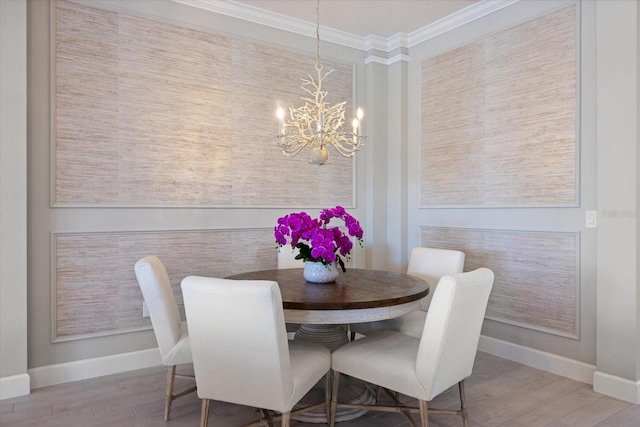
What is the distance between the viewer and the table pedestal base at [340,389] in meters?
2.45

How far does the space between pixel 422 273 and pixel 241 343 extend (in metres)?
1.78

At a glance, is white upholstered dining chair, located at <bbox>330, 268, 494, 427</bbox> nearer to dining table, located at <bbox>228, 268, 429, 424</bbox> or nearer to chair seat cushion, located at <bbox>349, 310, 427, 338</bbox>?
dining table, located at <bbox>228, 268, 429, 424</bbox>

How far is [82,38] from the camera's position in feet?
9.84

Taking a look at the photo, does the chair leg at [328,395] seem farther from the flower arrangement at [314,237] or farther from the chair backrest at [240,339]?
the flower arrangement at [314,237]

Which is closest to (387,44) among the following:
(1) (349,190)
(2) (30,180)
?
(1) (349,190)

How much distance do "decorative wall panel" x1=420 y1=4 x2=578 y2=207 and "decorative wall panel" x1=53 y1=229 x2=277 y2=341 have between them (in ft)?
6.70

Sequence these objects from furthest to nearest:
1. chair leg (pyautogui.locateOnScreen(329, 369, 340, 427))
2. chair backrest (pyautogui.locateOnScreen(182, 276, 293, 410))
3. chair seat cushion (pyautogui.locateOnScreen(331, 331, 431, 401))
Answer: chair leg (pyautogui.locateOnScreen(329, 369, 340, 427)) < chair seat cushion (pyautogui.locateOnScreen(331, 331, 431, 401)) < chair backrest (pyautogui.locateOnScreen(182, 276, 293, 410))

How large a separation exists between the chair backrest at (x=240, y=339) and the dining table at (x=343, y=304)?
33cm

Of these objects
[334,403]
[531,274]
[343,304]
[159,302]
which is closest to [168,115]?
[159,302]

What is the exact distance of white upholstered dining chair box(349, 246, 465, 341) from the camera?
277 cm

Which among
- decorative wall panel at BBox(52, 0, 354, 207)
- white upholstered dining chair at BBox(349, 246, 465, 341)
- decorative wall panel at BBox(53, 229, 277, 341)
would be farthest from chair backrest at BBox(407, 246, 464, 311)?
decorative wall panel at BBox(53, 229, 277, 341)

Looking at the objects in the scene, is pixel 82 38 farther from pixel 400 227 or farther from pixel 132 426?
pixel 400 227

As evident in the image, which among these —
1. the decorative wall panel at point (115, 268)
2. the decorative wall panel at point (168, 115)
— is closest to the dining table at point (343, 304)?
the decorative wall panel at point (115, 268)

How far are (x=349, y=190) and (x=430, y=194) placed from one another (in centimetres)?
78
